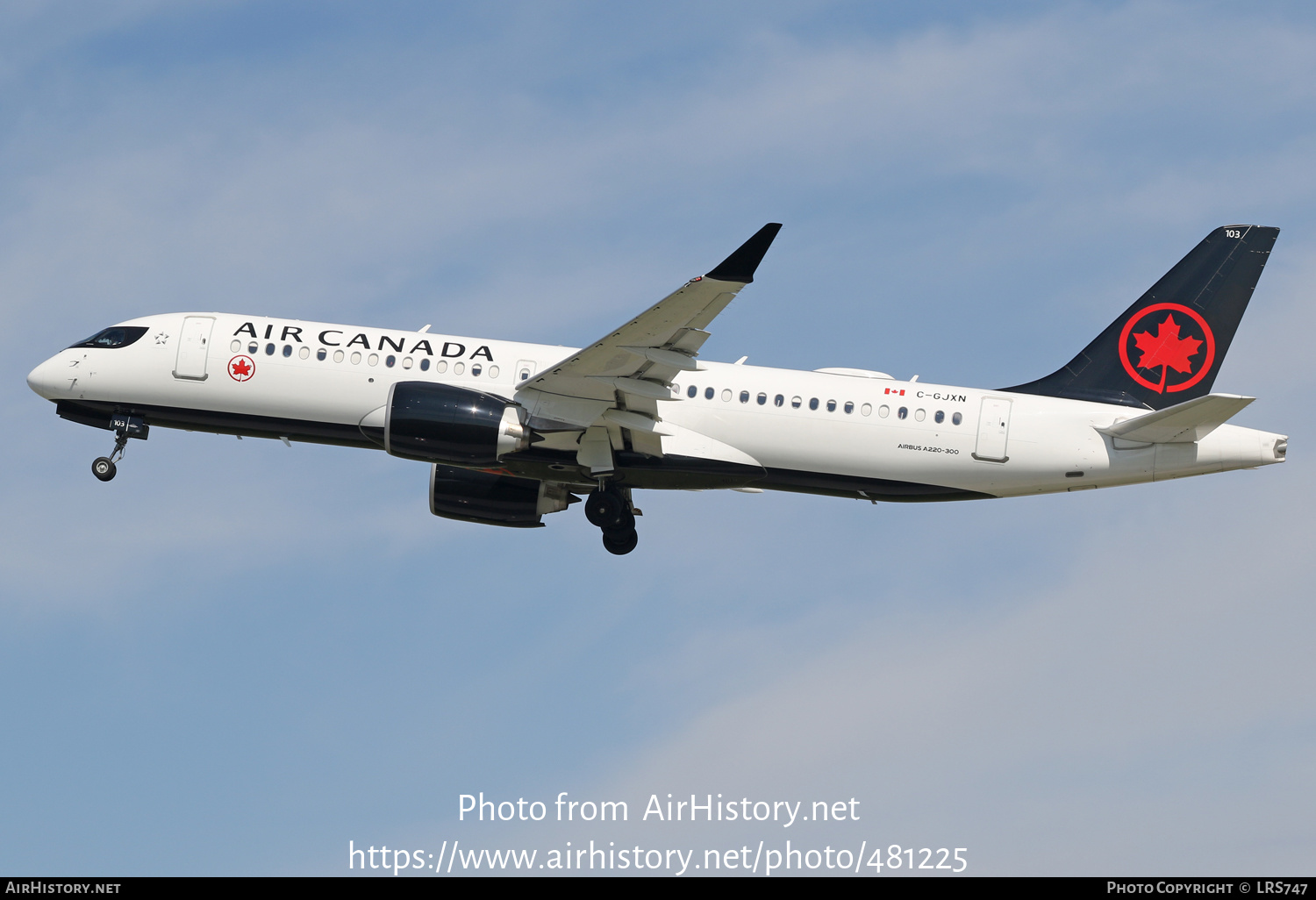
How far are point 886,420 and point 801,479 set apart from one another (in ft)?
8.43

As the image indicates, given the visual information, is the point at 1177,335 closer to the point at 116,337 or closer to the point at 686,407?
the point at 686,407

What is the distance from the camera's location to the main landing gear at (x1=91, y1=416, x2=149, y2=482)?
39.2 m

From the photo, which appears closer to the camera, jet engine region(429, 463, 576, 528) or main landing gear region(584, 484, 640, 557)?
main landing gear region(584, 484, 640, 557)

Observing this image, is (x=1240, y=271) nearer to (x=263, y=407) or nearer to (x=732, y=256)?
(x=732, y=256)

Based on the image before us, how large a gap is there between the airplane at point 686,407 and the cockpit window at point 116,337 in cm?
6

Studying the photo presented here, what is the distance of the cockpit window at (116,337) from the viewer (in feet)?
130

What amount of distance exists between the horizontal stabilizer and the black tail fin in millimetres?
2104

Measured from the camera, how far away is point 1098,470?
1467 inches

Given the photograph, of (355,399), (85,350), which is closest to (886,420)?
(355,399)

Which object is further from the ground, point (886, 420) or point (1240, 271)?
point (1240, 271)

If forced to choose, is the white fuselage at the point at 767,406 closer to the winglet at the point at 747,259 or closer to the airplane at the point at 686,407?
the airplane at the point at 686,407

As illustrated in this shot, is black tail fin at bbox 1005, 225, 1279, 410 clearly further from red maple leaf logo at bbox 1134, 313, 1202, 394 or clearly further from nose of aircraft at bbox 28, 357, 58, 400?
nose of aircraft at bbox 28, 357, 58, 400

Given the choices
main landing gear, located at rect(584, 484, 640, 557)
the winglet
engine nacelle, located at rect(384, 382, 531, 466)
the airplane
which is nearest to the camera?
the winglet

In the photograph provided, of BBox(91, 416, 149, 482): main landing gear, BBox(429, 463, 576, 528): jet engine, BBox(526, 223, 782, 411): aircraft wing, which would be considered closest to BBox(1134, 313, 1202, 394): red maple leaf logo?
BBox(526, 223, 782, 411): aircraft wing
